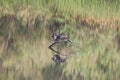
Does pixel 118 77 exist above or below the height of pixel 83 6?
below

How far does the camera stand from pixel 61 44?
4.44ft

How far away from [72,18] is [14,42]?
281 millimetres

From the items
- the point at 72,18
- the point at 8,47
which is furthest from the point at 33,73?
the point at 72,18

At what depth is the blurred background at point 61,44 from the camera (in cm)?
133

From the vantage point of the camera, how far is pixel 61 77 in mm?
1327

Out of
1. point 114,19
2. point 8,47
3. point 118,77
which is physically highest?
point 114,19

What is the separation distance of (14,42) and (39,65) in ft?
0.50

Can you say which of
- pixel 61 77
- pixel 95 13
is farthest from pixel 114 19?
pixel 61 77

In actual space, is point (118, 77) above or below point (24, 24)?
below

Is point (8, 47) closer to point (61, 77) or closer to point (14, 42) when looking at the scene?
point (14, 42)

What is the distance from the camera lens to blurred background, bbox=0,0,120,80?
4.35 feet

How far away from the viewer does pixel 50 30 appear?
135 cm

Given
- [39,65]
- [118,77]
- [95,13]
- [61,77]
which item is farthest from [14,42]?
[118,77]

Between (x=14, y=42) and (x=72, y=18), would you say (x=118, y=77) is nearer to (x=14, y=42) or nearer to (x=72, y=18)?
(x=72, y=18)
